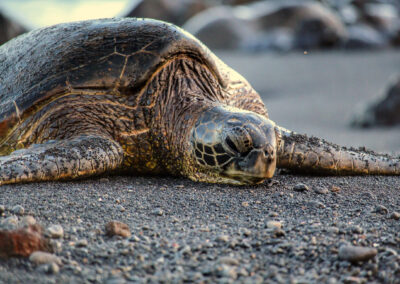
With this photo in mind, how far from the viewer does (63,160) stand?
295 cm

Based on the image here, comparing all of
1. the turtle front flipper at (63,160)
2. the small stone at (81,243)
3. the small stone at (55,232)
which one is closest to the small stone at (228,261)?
the small stone at (81,243)

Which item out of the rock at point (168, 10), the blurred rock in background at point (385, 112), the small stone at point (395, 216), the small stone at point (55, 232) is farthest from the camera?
the rock at point (168, 10)

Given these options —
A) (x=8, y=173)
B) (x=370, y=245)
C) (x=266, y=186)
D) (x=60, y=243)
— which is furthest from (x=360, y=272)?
(x=8, y=173)

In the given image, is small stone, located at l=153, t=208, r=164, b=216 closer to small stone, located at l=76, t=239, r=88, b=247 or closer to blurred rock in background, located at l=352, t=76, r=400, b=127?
small stone, located at l=76, t=239, r=88, b=247

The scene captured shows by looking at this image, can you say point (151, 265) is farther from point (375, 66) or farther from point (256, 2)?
point (256, 2)

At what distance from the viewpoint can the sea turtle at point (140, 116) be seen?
3.20m

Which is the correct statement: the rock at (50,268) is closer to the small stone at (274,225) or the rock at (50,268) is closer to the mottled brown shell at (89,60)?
the small stone at (274,225)

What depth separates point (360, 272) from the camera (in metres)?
1.80

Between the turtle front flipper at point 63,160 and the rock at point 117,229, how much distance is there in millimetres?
923

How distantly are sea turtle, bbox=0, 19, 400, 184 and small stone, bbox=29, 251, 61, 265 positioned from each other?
4.28 ft

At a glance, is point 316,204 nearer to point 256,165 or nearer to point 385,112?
point 256,165

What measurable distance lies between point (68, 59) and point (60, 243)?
6.55ft

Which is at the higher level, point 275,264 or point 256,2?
point 256,2

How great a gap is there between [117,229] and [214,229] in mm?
Answer: 461
